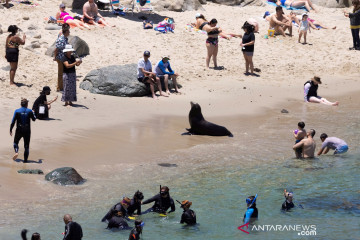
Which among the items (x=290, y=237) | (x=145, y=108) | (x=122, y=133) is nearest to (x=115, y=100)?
(x=145, y=108)

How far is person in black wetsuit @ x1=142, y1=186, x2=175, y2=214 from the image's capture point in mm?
12453

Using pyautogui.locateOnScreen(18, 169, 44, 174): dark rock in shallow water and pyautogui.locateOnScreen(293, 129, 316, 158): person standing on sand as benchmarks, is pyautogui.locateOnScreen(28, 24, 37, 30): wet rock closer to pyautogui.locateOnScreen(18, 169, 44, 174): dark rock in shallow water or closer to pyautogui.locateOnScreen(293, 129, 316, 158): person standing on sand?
pyautogui.locateOnScreen(18, 169, 44, 174): dark rock in shallow water

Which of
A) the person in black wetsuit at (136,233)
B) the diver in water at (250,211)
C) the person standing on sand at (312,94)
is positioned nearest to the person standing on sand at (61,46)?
the person standing on sand at (312,94)

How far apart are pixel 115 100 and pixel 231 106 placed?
3.38 m

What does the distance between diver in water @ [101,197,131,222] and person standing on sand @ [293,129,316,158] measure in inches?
208

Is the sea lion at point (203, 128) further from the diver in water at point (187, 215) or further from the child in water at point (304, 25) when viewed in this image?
the child in water at point (304, 25)

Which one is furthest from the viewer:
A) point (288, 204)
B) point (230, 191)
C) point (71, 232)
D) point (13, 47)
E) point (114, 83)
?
point (114, 83)

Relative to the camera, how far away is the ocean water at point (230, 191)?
1202 cm

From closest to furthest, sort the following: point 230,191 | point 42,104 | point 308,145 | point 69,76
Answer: point 230,191
point 308,145
point 42,104
point 69,76

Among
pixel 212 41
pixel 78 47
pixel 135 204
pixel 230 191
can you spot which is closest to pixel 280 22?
pixel 212 41

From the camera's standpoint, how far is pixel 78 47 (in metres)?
22.5

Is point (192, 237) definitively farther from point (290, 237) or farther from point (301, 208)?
point (301, 208)

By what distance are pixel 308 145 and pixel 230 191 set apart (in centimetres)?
273

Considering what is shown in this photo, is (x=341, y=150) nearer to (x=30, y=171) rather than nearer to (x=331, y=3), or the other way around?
(x=30, y=171)
